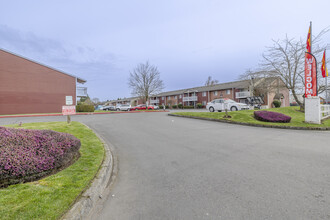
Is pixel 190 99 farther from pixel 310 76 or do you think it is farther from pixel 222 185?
pixel 222 185

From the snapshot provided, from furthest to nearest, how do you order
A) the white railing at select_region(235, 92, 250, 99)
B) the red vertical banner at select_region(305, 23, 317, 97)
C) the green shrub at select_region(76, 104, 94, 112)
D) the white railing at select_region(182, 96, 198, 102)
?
the white railing at select_region(182, 96, 198, 102), the white railing at select_region(235, 92, 250, 99), the green shrub at select_region(76, 104, 94, 112), the red vertical banner at select_region(305, 23, 317, 97)

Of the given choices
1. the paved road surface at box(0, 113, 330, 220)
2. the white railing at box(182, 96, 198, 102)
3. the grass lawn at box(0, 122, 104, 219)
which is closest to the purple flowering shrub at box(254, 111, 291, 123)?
the paved road surface at box(0, 113, 330, 220)

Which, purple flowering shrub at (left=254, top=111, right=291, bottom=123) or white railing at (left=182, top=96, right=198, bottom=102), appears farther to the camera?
white railing at (left=182, top=96, right=198, bottom=102)

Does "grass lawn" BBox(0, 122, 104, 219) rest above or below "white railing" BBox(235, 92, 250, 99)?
below

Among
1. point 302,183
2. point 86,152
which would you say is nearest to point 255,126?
point 302,183

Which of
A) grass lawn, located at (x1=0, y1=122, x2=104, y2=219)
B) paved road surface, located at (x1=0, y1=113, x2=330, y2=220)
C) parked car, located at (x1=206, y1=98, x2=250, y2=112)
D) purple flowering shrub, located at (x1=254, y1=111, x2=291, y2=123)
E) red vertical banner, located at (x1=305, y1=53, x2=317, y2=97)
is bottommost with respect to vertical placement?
paved road surface, located at (x1=0, y1=113, x2=330, y2=220)

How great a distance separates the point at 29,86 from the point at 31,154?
Result: 1081 inches

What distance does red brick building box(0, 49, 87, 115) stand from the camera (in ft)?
74.0

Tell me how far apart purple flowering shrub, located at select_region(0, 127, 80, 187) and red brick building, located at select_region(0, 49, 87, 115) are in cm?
2139

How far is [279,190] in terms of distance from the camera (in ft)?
9.03

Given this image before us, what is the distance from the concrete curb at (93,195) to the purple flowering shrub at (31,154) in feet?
3.04

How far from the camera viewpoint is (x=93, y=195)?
266 centimetres

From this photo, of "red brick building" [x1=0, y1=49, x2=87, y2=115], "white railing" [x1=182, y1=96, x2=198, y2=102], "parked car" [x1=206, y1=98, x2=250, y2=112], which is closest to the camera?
"parked car" [x1=206, y1=98, x2=250, y2=112]

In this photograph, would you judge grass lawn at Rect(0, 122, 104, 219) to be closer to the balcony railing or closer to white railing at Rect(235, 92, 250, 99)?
the balcony railing
